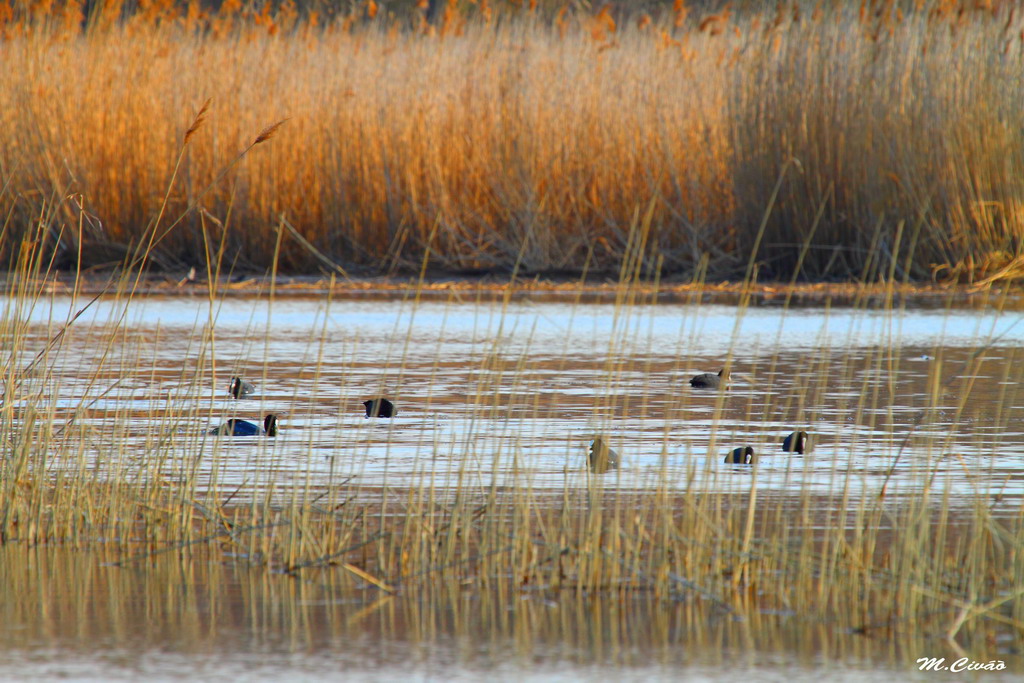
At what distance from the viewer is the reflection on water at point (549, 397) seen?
412 cm

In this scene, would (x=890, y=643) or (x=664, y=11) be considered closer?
(x=890, y=643)

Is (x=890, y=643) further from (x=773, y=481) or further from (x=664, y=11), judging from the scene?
(x=664, y=11)

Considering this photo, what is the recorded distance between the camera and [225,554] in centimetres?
346

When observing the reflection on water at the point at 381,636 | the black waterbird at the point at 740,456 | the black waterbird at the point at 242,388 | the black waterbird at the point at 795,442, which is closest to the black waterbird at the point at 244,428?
the black waterbird at the point at 242,388

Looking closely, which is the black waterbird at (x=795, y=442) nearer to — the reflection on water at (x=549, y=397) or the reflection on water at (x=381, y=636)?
the reflection on water at (x=549, y=397)

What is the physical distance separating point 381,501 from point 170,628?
1045 millimetres

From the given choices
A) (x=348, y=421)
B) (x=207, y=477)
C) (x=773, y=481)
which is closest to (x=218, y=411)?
(x=348, y=421)

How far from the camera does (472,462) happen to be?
3.82 metres

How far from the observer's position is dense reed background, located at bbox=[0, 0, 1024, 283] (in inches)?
416

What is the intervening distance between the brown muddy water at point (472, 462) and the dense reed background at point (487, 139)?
2.59 meters

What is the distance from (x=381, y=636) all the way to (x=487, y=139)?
862 cm

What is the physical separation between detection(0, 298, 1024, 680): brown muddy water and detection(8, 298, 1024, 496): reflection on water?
0.02 meters

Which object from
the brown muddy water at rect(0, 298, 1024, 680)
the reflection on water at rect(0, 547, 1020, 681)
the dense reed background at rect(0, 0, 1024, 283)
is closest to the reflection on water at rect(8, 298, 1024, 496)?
the brown muddy water at rect(0, 298, 1024, 680)

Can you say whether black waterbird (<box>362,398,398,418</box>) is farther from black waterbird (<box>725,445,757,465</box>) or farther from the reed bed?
black waterbird (<box>725,445,757,465</box>)
